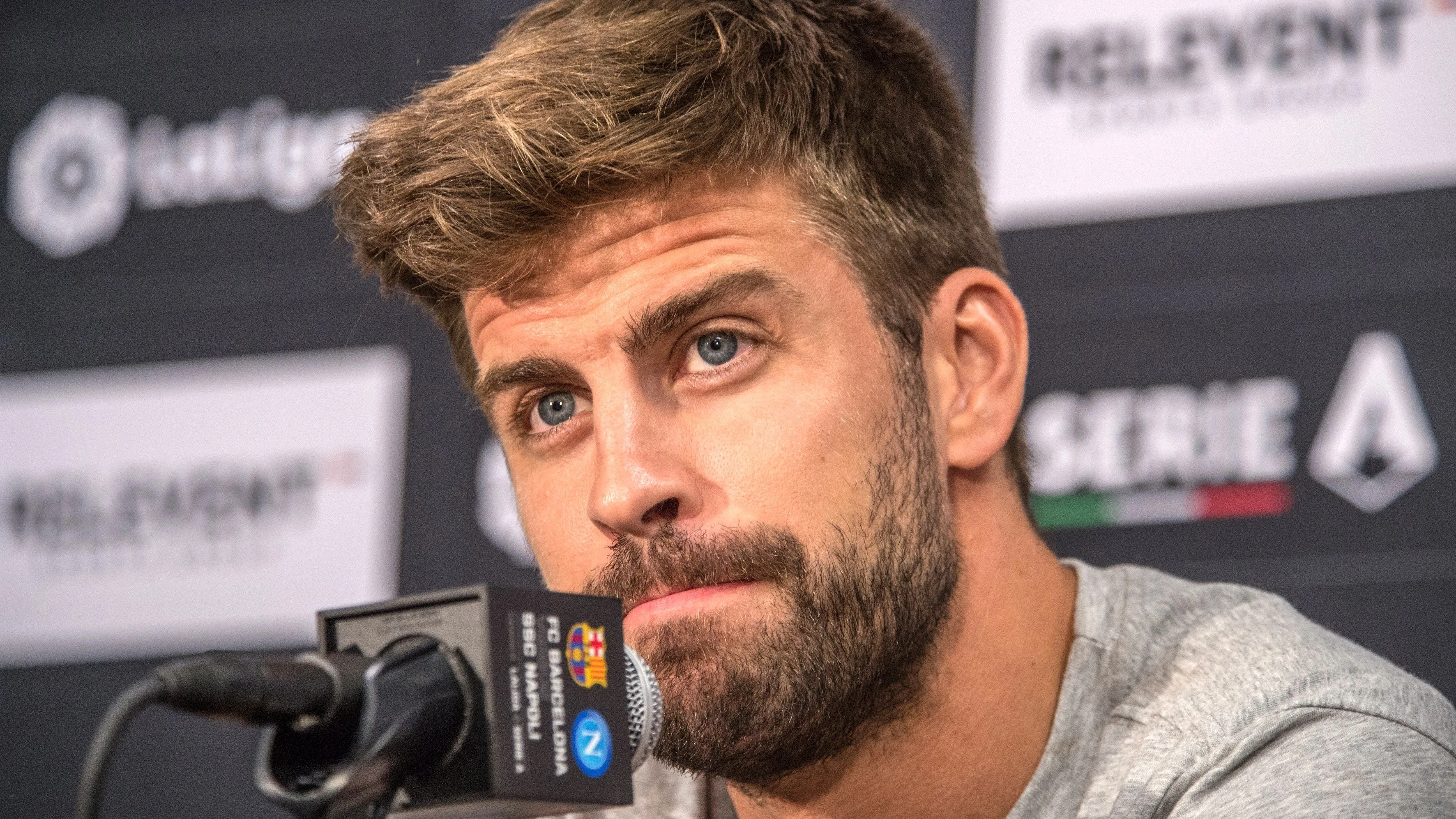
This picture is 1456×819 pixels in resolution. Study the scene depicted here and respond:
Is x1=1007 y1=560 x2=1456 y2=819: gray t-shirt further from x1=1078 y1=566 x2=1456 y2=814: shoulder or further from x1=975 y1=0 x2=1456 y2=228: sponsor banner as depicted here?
x1=975 y1=0 x2=1456 y2=228: sponsor banner

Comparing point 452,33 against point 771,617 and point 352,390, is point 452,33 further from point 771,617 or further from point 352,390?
point 771,617

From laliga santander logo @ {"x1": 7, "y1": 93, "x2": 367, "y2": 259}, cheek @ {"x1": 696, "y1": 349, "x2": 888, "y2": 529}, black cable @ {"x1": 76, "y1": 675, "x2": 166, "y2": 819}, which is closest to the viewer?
black cable @ {"x1": 76, "y1": 675, "x2": 166, "y2": 819}

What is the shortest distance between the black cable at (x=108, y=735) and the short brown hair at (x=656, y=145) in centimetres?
82

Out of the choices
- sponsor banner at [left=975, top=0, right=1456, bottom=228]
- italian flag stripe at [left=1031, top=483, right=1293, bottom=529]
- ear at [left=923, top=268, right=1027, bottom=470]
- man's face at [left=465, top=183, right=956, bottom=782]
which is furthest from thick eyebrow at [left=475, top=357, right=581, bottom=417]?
sponsor banner at [left=975, top=0, right=1456, bottom=228]

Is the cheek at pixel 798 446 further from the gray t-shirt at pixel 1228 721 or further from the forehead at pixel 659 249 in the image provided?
the gray t-shirt at pixel 1228 721

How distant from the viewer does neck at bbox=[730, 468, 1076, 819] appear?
152 centimetres

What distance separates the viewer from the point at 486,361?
61.1 inches

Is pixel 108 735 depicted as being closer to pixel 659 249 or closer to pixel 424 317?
pixel 659 249

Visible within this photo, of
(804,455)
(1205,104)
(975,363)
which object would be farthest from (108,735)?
(1205,104)

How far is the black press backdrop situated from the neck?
2.61ft

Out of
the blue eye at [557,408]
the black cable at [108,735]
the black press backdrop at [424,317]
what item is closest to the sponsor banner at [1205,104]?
the black press backdrop at [424,317]

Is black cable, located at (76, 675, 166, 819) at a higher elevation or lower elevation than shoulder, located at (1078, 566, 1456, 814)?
higher

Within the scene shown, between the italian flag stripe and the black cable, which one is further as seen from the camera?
the italian flag stripe

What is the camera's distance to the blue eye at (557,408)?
5.02 feet
